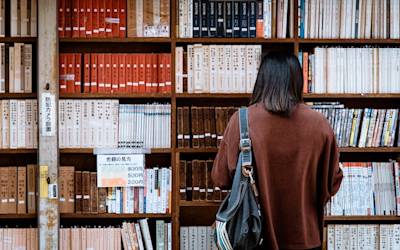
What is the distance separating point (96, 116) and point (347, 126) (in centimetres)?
153

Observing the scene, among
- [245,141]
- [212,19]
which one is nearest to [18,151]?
[212,19]

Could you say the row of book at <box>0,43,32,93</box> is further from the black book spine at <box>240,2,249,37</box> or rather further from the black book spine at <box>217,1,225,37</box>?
the black book spine at <box>240,2,249,37</box>

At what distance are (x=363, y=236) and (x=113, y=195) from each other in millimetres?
1547

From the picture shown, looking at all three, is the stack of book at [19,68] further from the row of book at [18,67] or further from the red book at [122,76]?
the red book at [122,76]

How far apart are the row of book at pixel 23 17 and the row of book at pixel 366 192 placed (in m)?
2.07

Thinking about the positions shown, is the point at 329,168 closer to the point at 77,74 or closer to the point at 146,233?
the point at 146,233

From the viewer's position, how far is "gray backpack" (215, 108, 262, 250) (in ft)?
8.48

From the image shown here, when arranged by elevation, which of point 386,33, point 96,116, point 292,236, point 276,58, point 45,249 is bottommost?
point 45,249

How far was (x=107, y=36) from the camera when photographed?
379 centimetres

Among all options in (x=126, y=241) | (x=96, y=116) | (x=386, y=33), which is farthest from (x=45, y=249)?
(x=386, y=33)

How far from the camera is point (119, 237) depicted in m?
3.77

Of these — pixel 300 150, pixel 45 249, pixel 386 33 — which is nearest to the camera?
pixel 300 150

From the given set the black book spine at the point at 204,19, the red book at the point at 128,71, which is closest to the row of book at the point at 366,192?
the black book spine at the point at 204,19

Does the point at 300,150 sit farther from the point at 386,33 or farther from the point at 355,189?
the point at 386,33
